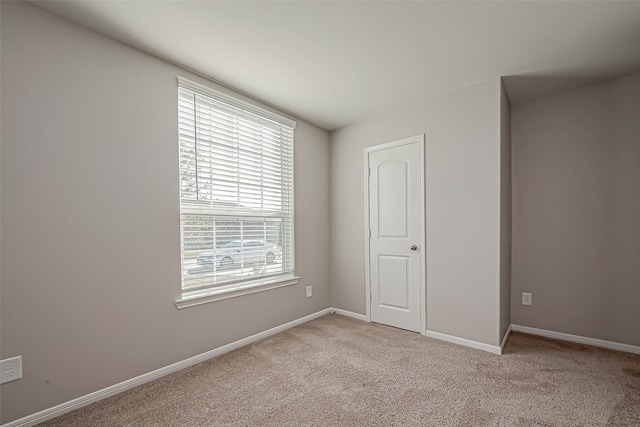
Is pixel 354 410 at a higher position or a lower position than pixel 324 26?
lower

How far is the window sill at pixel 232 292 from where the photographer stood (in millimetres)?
2430

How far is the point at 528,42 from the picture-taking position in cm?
211

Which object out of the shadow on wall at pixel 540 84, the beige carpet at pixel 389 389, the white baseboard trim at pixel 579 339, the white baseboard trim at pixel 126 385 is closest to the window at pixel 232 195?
the white baseboard trim at pixel 126 385

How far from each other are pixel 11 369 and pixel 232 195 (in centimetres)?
180

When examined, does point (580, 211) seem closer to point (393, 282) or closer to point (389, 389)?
point (393, 282)

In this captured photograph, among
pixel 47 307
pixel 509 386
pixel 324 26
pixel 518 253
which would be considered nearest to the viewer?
pixel 47 307

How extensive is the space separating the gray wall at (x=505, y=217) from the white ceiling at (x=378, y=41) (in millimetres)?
338

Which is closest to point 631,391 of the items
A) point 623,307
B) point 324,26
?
point 623,307

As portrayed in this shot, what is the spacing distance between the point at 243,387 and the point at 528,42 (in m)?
3.22

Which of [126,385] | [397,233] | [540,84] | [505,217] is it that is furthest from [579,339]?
[126,385]

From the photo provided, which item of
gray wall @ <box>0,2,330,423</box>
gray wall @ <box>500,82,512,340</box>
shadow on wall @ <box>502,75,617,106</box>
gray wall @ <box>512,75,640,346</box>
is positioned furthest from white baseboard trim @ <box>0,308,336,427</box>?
shadow on wall @ <box>502,75,617,106</box>

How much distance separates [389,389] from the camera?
81.8 inches

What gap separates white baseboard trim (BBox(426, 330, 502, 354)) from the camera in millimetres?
2629

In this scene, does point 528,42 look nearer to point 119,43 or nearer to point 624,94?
point 624,94
